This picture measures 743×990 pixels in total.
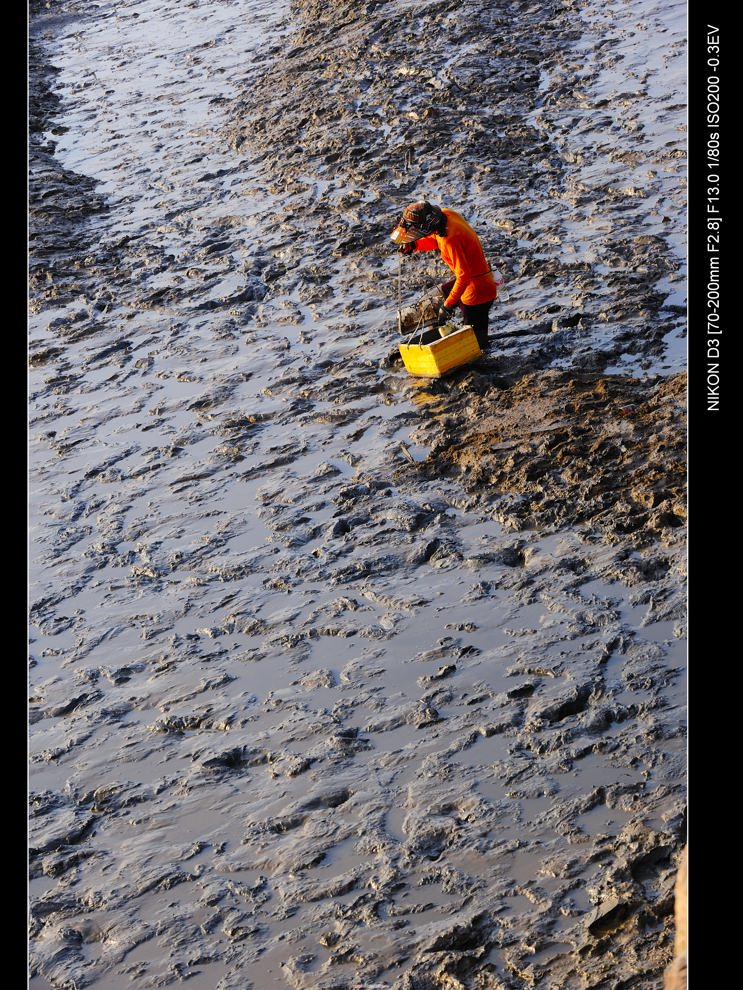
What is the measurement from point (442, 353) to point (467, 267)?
0.76 m

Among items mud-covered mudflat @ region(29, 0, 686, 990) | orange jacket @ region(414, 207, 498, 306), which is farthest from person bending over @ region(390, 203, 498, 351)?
mud-covered mudflat @ region(29, 0, 686, 990)

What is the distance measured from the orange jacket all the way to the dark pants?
0.12 feet

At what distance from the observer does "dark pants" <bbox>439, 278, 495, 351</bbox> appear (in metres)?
9.16

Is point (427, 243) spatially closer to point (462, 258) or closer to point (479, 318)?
point (462, 258)

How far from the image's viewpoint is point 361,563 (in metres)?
7.26

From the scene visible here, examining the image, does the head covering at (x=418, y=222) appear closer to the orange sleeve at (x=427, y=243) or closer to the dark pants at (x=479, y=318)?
the orange sleeve at (x=427, y=243)

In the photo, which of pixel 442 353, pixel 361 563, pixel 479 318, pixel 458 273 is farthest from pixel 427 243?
pixel 361 563

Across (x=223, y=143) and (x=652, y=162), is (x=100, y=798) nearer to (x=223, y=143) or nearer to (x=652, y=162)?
(x=652, y=162)

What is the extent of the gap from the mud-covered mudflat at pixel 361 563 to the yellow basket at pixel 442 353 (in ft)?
0.44

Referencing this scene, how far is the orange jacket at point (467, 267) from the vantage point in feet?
29.7

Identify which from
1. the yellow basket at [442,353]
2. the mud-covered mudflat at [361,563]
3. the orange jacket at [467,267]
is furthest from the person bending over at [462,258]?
the mud-covered mudflat at [361,563]

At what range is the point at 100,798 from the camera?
5.86m

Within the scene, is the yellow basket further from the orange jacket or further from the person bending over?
the orange jacket
